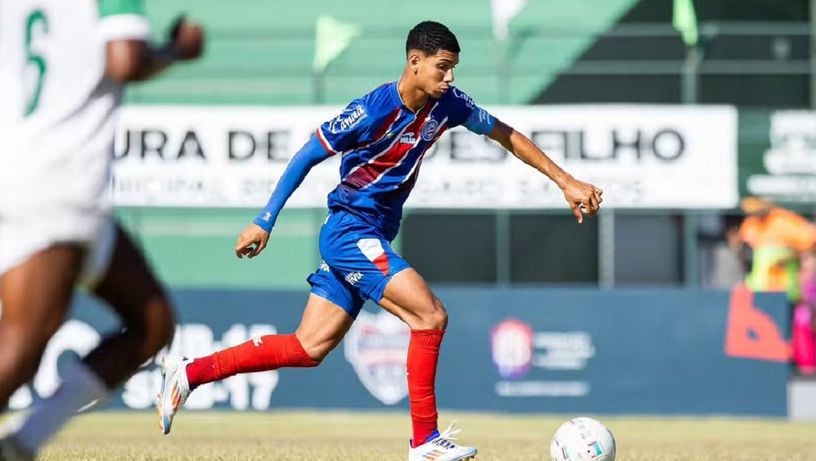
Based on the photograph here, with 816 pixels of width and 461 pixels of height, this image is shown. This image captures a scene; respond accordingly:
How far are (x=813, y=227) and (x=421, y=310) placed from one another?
38.1ft

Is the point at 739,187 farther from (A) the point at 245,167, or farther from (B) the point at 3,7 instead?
(B) the point at 3,7

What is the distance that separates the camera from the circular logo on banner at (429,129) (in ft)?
27.9

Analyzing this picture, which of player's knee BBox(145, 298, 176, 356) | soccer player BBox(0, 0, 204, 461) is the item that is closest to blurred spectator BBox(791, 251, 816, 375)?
player's knee BBox(145, 298, 176, 356)

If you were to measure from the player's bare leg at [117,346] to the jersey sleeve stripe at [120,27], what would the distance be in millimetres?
734

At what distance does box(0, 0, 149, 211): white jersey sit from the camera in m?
5.41

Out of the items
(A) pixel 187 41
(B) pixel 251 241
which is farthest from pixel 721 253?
(A) pixel 187 41

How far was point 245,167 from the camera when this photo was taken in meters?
18.2

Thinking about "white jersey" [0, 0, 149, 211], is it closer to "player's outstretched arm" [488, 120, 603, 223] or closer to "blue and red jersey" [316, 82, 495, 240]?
"blue and red jersey" [316, 82, 495, 240]

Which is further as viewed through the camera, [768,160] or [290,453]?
[768,160]

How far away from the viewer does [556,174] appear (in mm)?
8484

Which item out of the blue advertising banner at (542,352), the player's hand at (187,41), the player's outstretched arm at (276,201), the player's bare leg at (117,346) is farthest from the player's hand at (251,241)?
the blue advertising banner at (542,352)

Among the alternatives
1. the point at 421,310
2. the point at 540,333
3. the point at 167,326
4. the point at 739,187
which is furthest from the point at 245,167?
the point at 167,326

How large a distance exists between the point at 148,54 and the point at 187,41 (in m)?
0.14

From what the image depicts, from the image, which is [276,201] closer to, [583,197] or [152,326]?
[583,197]
